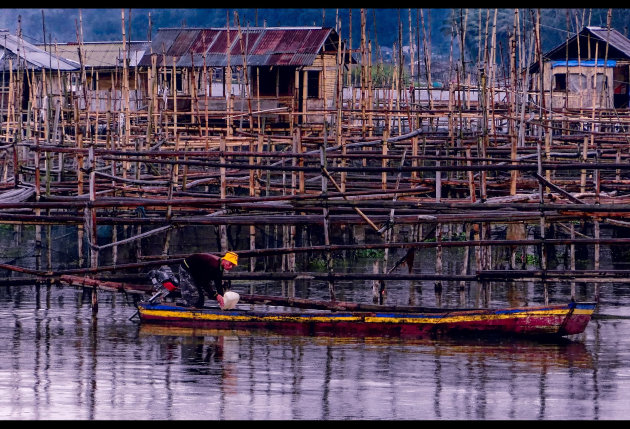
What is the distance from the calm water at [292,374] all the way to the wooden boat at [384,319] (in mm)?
198

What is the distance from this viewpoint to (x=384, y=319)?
16.0 meters

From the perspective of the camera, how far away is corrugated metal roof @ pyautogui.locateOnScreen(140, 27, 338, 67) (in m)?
37.2

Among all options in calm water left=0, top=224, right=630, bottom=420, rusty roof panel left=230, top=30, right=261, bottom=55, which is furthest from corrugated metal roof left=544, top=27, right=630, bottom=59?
calm water left=0, top=224, right=630, bottom=420

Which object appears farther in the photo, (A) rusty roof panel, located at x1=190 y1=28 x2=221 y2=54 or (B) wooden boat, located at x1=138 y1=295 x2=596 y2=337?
(A) rusty roof panel, located at x1=190 y1=28 x2=221 y2=54

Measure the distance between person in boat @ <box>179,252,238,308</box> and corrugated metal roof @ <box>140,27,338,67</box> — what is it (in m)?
20.7

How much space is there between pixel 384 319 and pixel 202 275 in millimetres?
2732

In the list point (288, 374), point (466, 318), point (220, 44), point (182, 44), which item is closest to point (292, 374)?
point (288, 374)

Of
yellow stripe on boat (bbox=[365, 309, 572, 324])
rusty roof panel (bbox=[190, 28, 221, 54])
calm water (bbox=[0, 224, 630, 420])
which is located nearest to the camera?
calm water (bbox=[0, 224, 630, 420])

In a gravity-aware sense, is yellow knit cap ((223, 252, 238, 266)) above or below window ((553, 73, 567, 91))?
below

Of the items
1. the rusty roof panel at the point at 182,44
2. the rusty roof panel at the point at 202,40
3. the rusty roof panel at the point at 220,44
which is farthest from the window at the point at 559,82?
the rusty roof panel at the point at 182,44

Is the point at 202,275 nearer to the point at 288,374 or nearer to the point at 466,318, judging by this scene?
the point at 288,374

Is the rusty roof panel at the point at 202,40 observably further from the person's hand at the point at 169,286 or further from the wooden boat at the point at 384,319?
the wooden boat at the point at 384,319

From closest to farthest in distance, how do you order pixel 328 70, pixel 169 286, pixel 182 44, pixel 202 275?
pixel 202 275, pixel 169 286, pixel 182 44, pixel 328 70

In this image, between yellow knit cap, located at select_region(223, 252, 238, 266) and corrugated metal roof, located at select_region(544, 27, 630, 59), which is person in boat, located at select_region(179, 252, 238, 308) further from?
corrugated metal roof, located at select_region(544, 27, 630, 59)
